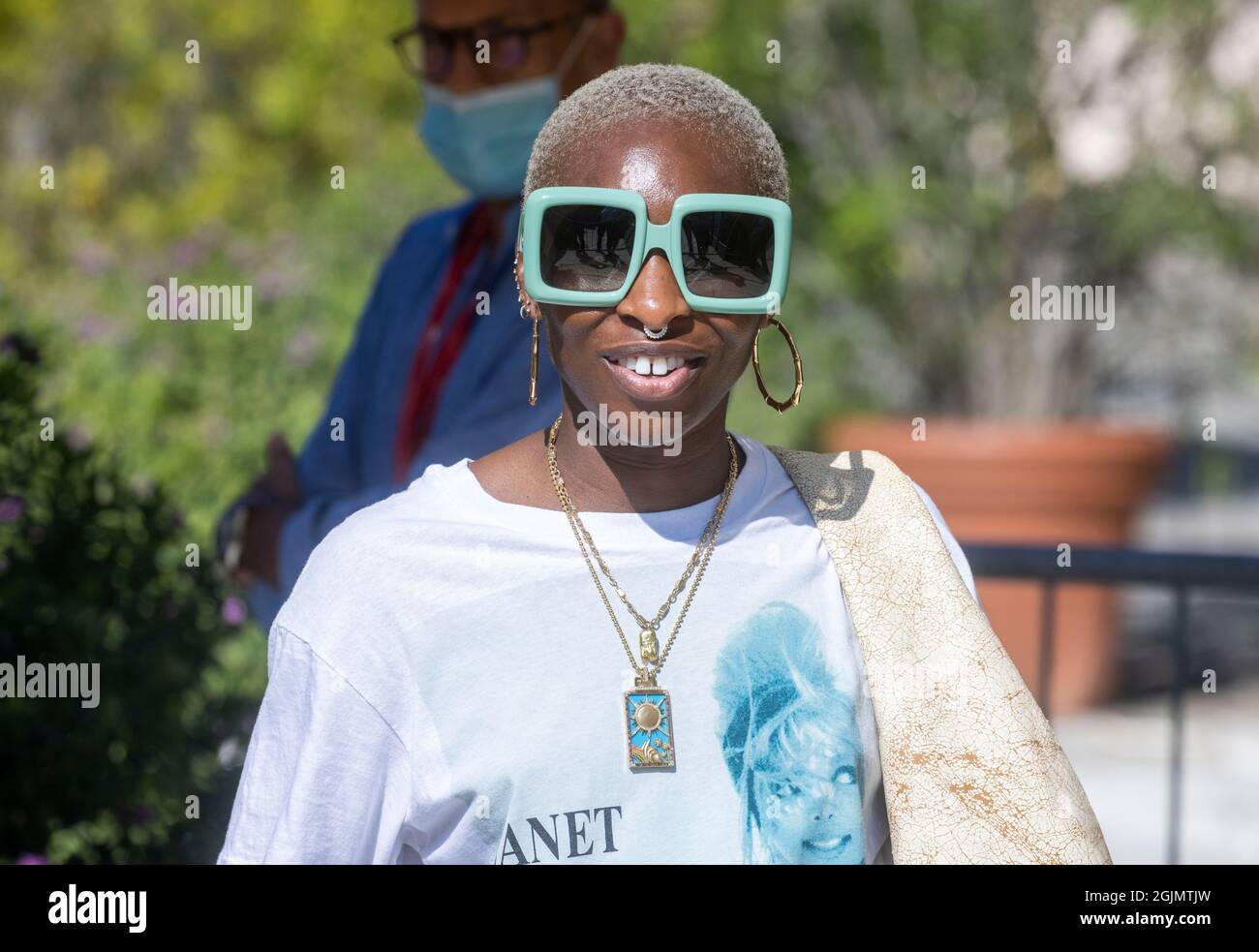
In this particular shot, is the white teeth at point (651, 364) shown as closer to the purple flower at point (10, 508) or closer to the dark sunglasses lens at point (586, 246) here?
the dark sunglasses lens at point (586, 246)

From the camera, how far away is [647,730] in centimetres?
153

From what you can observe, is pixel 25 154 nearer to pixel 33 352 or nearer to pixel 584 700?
pixel 33 352

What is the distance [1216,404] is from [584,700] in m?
9.86

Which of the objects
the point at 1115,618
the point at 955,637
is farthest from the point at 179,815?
the point at 1115,618

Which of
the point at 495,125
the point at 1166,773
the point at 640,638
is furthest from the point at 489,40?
the point at 1166,773

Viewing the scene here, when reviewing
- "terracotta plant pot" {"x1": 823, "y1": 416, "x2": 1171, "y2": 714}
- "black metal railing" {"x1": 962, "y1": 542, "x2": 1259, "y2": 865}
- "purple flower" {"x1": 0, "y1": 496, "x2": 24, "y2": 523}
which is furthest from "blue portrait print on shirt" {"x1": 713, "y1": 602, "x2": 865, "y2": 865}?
"terracotta plant pot" {"x1": 823, "y1": 416, "x2": 1171, "y2": 714}

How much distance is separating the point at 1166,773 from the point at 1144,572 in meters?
2.80

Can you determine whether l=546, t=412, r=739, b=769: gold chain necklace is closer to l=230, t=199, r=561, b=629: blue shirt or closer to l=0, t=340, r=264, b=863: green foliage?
l=230, t=199, r=561, b=629: blue shirt

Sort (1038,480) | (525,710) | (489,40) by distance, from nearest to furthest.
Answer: (525,710), (489,40), (1038,480)

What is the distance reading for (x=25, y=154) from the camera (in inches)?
406

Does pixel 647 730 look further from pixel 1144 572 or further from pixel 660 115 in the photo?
pixel 1144 572

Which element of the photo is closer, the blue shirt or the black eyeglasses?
the blue shirt

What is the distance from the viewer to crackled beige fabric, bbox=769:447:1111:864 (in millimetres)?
1587

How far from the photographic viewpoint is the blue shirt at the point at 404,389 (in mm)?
2576
